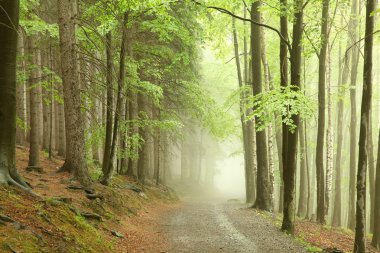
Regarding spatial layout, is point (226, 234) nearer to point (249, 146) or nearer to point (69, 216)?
point (69, 216)

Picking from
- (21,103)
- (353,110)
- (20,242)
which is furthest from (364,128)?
(21,103)

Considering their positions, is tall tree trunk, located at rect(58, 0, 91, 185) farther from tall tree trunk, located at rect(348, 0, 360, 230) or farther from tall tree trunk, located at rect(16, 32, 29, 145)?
tall tree trunk, located at rect(348, 0, 360, 230)

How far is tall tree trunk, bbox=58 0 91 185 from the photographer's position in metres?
11.8

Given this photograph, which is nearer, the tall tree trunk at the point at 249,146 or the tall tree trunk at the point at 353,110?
the tall tree trunk at the point at 353,110

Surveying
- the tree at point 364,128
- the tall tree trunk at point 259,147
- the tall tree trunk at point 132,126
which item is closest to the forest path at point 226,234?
the tall tree trunk at point 259,147

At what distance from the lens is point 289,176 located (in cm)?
1190

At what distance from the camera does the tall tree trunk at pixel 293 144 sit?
37.6ft

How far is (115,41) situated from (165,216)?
8446 mm

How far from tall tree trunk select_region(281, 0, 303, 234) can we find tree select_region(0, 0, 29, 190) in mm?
8255

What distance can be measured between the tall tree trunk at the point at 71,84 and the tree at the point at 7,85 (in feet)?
12.8

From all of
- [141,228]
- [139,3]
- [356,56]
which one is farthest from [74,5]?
[356,56]

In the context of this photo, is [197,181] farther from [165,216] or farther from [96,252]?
[96,252]

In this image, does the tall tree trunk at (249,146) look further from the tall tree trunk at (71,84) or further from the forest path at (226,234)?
the tall tree trunk at (71,84)

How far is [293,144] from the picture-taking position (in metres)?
Result: 11.8
